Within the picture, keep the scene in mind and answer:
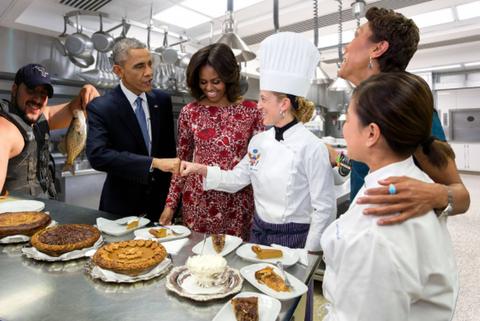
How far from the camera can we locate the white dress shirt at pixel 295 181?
4.63 feet

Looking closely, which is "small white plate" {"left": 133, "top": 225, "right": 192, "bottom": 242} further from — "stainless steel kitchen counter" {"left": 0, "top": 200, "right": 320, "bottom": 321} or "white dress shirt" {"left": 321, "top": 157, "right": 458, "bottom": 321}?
"white dress shirt" {"left": 321, "top": 157, "right": 458, "bottom": 321}

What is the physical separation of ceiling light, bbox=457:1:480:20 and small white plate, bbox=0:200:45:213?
4829 millimetres

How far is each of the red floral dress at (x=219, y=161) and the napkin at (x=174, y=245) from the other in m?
0.46

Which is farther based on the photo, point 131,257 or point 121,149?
point 121,149

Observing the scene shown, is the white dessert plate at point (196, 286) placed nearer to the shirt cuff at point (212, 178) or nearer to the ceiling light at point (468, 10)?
the shirt cuff at point (212, 178)

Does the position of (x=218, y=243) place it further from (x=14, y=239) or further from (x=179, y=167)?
(x=14, y=239)

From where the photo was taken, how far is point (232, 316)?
83 centimetres

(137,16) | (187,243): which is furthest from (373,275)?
(137,16)

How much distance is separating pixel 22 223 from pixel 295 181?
1185 mm

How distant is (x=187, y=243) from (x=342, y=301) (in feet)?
2.30

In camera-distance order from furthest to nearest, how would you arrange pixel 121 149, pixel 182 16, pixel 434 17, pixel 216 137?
1. pixel 434 17
2. pixel 182 16
3. pixel 121 149
4. pixel 216 137

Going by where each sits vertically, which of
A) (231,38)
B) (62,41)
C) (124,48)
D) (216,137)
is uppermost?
(62,41)

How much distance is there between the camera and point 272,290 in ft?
3.10

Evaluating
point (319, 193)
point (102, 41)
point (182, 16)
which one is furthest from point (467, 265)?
point (102, 41)
